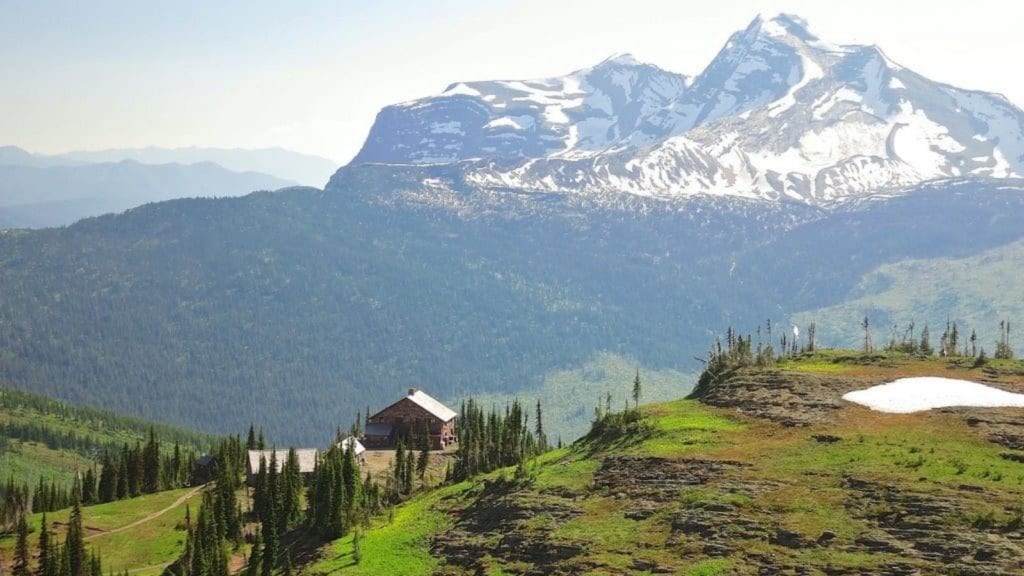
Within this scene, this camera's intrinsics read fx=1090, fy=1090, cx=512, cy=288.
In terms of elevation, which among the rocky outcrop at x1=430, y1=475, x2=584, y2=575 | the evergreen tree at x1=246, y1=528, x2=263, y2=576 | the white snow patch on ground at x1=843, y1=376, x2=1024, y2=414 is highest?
the white snow patch on ground at x1=843, y1=376, x2=1024, y2=414

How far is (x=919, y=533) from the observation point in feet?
282

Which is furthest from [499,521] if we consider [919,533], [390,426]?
[390,426]

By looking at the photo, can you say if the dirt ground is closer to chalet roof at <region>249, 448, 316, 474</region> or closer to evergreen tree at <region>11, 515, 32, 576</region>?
chalet roof at <region>249, 448, 316, 474</region>

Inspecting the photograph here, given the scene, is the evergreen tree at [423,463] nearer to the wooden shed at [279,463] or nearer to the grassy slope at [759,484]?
the wooden shed at [279,463]

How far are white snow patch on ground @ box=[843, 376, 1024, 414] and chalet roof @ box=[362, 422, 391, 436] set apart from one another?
276ft

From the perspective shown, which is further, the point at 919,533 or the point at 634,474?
the point at 634,474

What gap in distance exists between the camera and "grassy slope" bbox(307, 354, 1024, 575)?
89625 mm

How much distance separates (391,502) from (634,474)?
136ft

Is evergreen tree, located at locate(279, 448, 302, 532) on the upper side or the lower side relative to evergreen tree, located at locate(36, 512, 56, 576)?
upper

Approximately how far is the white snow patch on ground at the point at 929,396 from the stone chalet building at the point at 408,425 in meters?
78.9

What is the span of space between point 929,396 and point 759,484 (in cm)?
3214

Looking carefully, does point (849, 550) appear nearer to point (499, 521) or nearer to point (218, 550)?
point (499, 521)

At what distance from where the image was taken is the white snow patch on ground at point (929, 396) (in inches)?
4631

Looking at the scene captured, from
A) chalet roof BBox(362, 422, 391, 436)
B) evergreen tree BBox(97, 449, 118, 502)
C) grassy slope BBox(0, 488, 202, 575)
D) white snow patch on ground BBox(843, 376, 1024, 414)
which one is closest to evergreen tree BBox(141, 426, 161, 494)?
evergreen tree BBox(97, 449, 118, 502)
